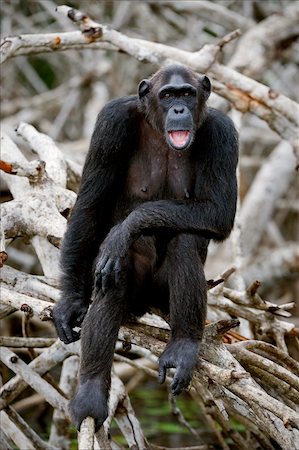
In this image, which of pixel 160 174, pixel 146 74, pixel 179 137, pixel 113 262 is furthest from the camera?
pixel 146 74

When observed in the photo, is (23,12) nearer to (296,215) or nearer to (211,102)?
(296,215)

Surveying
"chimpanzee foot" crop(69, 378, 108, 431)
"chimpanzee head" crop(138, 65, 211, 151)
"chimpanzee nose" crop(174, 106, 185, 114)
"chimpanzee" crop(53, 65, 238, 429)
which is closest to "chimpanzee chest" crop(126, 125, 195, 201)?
"chimpanzee" crop(53, 65, 238, 429)

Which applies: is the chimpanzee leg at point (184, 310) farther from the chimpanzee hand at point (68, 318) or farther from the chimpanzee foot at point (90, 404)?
the chimpanzee hand at point (68, 318)

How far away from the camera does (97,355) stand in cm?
575

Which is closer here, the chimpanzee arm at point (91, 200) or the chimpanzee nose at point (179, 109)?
the chimpanzee nose at point (179, 109)

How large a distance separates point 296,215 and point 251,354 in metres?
8.69

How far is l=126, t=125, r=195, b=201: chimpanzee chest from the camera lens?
6453mm

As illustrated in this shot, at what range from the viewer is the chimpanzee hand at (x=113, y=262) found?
18.8 feet

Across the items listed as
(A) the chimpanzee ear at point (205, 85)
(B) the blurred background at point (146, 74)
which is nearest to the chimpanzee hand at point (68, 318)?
(A) the chimpanzee ear at point (205, 85)

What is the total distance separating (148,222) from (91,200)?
58 centimetres

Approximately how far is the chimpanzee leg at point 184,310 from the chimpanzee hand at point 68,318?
0.66 metres

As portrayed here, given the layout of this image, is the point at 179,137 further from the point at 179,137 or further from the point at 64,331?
the point at 64,331

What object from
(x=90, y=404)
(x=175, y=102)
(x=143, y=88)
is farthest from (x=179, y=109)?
(x=90, y=404)

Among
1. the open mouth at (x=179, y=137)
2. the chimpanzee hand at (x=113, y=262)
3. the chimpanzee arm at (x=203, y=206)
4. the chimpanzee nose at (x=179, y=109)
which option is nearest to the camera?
the chimpanzee hand at (x=113, y=262)
